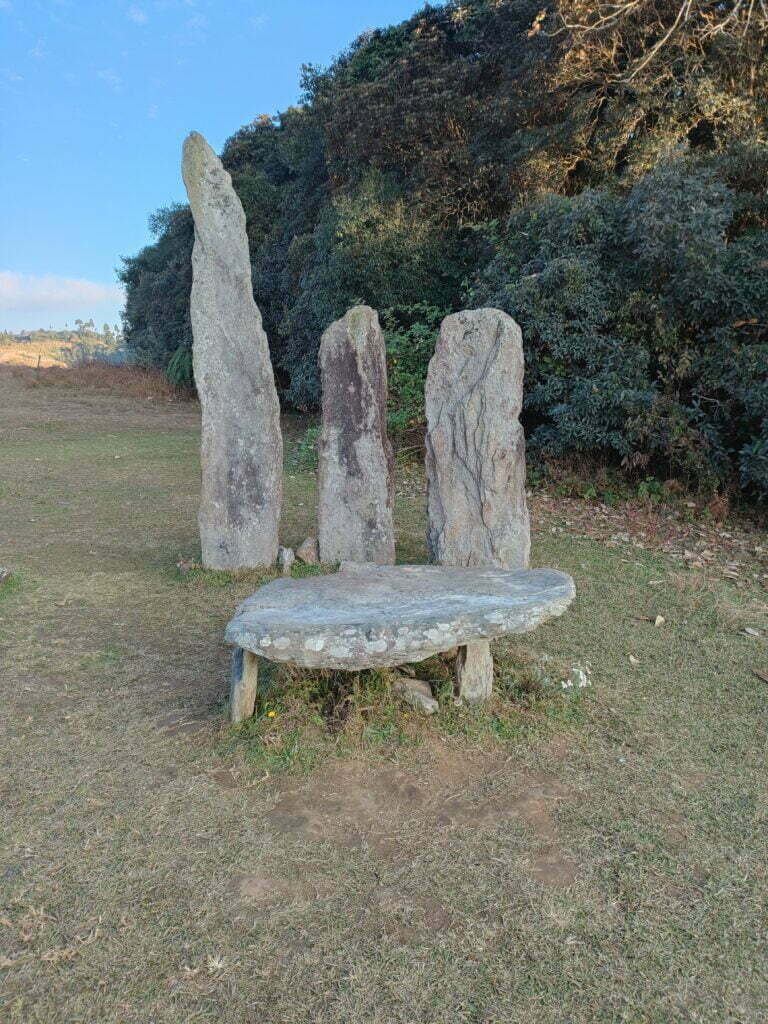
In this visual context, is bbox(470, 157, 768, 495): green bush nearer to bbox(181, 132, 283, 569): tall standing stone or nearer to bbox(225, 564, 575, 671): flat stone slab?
bbox(181, 132, 283, 569): tall standing stone

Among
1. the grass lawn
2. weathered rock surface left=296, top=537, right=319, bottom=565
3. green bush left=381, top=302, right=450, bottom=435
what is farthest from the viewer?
green bush left=381, top=302, right=450, bottom=435

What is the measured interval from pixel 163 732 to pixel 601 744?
256cm

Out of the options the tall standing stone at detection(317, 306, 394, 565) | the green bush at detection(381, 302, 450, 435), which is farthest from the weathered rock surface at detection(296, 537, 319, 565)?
the green bush at detection(381, 302, 450, 435)

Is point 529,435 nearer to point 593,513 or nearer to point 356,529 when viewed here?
point 593,513

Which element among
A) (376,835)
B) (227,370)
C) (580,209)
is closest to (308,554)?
(227,370)

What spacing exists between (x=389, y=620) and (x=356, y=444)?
10.8 feet

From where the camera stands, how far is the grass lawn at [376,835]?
2.69 meters

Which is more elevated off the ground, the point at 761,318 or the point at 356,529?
the point at 761,318

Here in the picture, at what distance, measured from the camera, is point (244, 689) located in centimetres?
433

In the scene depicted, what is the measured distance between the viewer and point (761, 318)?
9.08 metres

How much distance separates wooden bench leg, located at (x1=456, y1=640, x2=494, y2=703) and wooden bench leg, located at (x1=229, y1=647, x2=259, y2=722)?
1.24m

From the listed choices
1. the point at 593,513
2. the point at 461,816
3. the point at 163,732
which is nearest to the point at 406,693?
the point at 461,816

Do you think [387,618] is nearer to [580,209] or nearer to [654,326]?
[654,326]

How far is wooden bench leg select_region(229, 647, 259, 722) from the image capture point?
4316 millimetres
